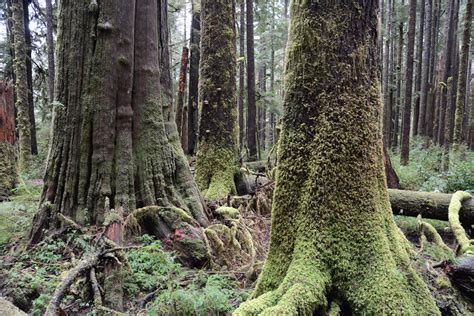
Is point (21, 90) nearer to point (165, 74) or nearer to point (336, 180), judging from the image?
point (165, 74)

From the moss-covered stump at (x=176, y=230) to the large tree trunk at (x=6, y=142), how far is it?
15.6 feet

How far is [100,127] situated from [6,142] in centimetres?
457

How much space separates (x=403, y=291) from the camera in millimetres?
2656

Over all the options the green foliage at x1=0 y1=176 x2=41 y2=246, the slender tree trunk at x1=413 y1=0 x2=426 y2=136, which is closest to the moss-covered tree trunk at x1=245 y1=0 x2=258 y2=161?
the green foliage at x1=0 y1=176 x2=41 y2=246

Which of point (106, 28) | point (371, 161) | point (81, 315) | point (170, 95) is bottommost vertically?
point (81, 315)

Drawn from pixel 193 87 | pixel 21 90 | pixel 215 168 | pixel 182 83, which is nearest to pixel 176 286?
pixel 215 168

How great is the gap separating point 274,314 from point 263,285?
0.59m

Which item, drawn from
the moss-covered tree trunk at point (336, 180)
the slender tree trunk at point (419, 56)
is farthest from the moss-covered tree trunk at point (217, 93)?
the slender tree trunk at point (419, 56)

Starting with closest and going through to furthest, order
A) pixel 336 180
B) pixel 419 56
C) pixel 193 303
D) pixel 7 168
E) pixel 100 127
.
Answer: pixel 336 180, pixel 193 303, pixel 100 127, pixel 7 168, pixel 419 56

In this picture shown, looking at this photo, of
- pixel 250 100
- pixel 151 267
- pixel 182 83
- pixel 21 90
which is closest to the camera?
pixel 151 267

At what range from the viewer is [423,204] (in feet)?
24.8

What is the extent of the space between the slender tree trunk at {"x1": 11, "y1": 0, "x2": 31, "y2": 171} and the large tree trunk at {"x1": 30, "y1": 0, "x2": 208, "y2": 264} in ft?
26.9

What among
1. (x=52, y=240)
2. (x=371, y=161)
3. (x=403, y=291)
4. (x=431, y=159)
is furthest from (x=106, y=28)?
(x=431, y=159)

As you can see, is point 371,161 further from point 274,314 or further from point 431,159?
point 431,159
